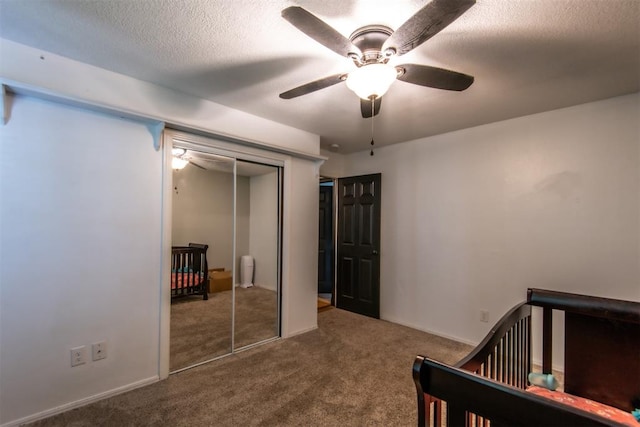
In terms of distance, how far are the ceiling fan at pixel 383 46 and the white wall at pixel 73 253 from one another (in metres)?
1.49

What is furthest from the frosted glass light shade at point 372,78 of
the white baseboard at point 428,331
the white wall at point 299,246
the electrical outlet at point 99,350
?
the white baseboard at point 428,331

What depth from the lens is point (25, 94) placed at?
1.82 meters

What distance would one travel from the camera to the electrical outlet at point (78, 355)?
1.99 meters

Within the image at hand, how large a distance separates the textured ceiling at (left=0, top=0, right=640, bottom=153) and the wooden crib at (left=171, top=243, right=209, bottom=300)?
140cm

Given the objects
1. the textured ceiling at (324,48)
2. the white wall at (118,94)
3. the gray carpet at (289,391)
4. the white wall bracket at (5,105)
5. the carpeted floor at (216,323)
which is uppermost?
the textured ceiling at (324,48)

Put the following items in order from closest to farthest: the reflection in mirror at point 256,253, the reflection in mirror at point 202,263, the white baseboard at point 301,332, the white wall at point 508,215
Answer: the white wall at point 508,215, the reflection in mirror at point 202,263, the reflection in mirror at point 256,253, the white baseboard at point 301,332

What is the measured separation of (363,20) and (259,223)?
225 cm

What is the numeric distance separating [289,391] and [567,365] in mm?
1797

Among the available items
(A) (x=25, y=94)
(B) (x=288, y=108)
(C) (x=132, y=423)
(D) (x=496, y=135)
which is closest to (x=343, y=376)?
(C) (x=132, y=423)

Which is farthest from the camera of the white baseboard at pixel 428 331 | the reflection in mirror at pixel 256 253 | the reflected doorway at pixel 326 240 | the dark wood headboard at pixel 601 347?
the reflected doorway at pixel 326 240

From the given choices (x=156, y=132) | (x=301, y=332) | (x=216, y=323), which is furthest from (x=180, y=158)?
(x=301, y=332)

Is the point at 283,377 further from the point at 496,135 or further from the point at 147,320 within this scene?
the point at 496,135

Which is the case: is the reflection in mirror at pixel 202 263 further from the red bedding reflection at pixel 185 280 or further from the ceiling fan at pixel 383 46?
the ceiling fan at pixel 383 46

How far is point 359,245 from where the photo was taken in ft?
13.6
